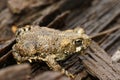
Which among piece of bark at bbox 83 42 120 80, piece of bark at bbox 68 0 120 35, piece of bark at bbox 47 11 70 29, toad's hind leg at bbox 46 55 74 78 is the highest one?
piece of bark at bbox 47 11 70 29

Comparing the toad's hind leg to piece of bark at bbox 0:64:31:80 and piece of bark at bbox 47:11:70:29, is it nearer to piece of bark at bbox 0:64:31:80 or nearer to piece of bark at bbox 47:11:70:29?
piece of bark at bbox 47:11:70:29

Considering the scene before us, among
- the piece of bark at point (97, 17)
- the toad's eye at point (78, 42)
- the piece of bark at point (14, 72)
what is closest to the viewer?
the piece of bark at point (14, 72)

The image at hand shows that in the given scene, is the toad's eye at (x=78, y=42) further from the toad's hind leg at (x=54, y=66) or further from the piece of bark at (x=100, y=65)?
the toad's hind leg at (x=54, y=66)

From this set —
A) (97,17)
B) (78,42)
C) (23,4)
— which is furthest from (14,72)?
(97,17)

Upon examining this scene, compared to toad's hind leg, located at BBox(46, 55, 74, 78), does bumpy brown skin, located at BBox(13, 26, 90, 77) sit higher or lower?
higher

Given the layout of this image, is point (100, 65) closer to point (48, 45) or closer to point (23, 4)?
point (48, 45)

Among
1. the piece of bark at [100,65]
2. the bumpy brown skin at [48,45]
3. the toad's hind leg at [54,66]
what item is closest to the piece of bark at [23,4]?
the bumpy brown skin at [48,45]

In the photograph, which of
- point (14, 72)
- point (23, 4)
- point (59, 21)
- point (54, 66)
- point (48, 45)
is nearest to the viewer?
point (14, 72)

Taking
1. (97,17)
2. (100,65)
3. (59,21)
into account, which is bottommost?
(100,65)

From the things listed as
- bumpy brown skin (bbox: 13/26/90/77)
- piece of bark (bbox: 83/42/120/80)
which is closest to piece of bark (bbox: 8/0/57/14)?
bumpy brown skin (bbox: 13/26/90/77)
